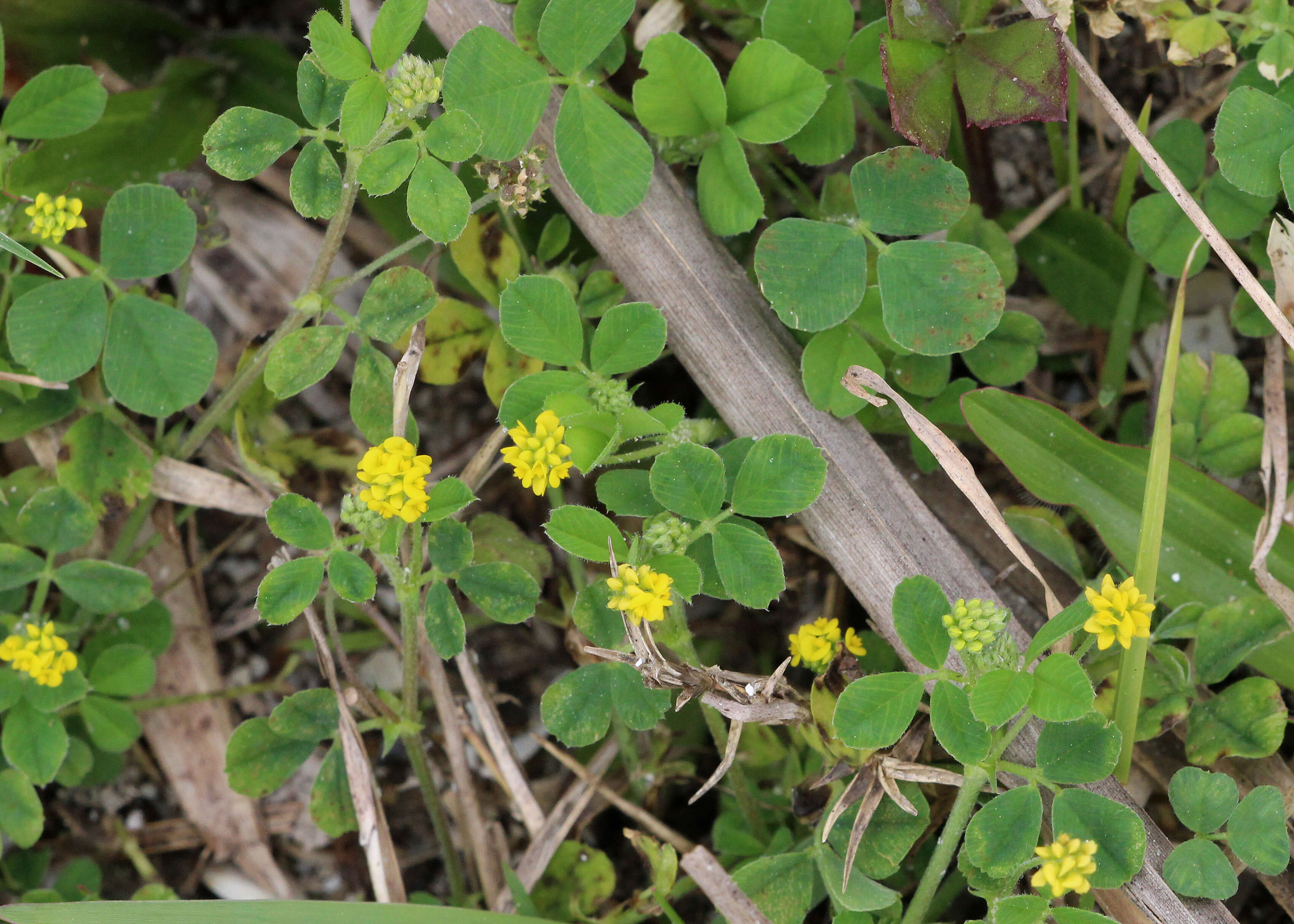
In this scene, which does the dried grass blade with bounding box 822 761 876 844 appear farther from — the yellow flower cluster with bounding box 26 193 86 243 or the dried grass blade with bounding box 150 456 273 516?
the yellow flower cluster with bounding box 26 193 86 243

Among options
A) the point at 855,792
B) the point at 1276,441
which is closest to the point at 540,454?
the point at 855,792

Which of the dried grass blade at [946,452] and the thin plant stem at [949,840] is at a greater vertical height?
the dried grass blade at [946,452]

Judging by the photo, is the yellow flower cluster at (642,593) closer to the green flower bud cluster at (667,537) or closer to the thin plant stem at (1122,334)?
the green flower bud cluster at (667,537)

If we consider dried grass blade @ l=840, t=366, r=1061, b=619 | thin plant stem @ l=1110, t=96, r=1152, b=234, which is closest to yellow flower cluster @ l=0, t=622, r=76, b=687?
dried grass blade @ l=840, t=366, r=1061, b=619

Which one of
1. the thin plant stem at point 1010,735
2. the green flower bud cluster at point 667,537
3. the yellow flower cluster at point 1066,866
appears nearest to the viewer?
the yellow flower cluster at point 1066,866

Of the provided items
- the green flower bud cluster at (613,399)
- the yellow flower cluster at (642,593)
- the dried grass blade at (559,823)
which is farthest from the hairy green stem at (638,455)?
the dried grass blade at (559,823)

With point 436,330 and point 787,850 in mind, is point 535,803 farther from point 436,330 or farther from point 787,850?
point 436,330

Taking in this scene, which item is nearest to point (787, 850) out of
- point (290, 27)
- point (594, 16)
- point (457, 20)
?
point (594, 16)

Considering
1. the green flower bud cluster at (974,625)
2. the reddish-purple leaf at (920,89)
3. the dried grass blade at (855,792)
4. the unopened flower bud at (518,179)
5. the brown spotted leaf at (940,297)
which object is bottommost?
the dried grass blade at (855,792)
